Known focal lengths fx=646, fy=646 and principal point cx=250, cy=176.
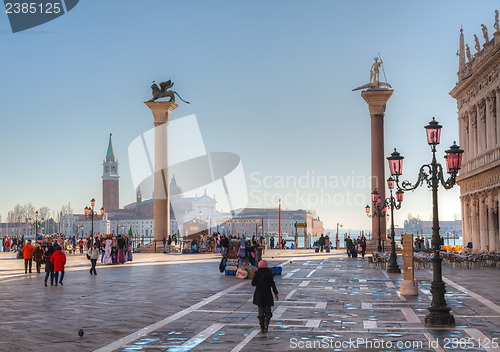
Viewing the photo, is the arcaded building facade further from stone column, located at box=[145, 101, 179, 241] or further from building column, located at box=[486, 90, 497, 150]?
stone column, located at box=[145, 101, 179, 241]

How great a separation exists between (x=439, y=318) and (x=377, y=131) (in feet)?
140

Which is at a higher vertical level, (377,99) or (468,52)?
(468,52)

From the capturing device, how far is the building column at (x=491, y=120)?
42228 millimetres

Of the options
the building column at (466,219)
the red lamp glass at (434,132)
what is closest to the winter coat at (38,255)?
the red lamp glass at (434,132)

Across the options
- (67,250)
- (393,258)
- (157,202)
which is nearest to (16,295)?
(393,258)

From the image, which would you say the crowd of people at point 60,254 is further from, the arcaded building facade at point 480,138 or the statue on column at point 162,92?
the arcaded building facade at point 480,138

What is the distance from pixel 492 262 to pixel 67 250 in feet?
131

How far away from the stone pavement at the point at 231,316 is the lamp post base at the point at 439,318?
0.27 m

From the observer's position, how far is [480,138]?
151 ft

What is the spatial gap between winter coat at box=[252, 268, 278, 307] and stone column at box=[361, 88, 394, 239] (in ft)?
139

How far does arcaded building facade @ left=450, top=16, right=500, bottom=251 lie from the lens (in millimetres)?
41531

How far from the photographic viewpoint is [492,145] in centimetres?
4231

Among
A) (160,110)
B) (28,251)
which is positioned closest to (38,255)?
(28,251)

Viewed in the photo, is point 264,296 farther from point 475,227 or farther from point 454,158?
point 475,227
